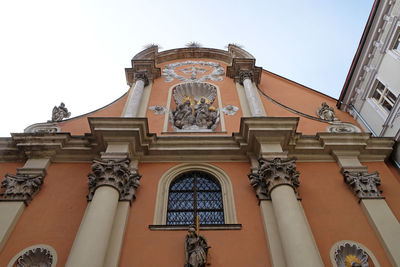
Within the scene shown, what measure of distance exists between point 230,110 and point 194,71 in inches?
157

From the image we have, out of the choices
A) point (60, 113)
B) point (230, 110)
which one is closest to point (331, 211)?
point (230, 110)

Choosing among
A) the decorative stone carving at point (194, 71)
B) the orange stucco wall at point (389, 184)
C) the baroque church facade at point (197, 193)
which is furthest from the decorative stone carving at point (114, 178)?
the decorative stone carving at point (194, 71)

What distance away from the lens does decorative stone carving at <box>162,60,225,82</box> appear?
53.5 ft

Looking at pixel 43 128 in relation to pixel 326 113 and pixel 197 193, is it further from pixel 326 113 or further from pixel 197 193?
pixel 326 113

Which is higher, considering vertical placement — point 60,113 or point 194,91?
point 194,91

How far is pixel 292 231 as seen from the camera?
8039 mm

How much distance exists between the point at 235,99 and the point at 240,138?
3.68 m

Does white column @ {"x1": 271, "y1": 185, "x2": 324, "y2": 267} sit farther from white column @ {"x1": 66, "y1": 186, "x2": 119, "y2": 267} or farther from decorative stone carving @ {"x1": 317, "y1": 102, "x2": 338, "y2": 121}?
decorative stone carving @ {"x1": 317, "y1": 102, "x2": 338, "y2": 121}

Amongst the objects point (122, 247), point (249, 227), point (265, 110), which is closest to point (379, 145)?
point (265, 110)

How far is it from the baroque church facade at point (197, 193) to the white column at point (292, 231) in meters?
→ 0.03

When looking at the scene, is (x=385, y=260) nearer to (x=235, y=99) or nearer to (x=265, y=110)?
(x=265, y=110)

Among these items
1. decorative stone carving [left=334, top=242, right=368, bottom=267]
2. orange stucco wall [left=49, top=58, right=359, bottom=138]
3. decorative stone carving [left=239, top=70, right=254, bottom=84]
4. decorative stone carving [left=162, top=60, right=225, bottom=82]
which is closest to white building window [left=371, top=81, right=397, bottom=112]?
orange stucco wall [left=49, top=58, right=359, bottom=138]

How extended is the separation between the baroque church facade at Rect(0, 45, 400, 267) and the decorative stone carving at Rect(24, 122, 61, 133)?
6 cm

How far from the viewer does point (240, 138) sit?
36.8 ft
